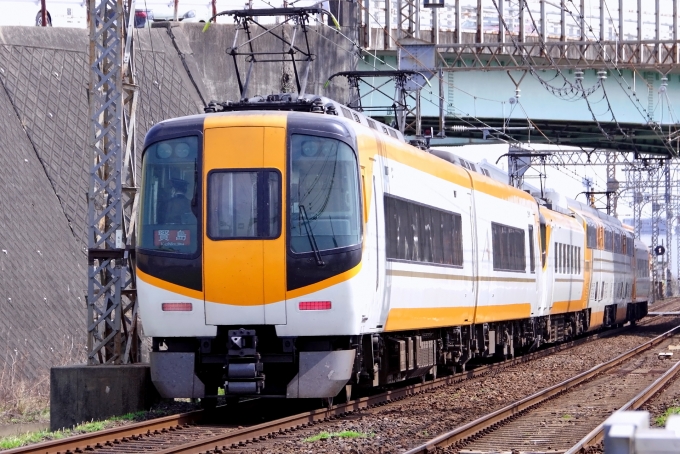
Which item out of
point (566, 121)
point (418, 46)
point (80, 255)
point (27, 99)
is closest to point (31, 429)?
point (80, 255)

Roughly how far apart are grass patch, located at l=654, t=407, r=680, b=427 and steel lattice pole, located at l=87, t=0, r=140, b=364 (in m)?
6.03

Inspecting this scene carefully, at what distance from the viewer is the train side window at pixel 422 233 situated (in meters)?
12.8

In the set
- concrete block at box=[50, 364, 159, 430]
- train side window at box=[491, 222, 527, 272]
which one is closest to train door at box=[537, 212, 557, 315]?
train side window at box=[491, 222, 527, 272]

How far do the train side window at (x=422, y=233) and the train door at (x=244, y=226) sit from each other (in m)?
1.76

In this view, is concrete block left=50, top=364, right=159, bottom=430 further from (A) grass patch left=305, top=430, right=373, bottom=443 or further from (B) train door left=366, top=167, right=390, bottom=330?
(A) grass patch left=305, top=430, right=373, bottom=443

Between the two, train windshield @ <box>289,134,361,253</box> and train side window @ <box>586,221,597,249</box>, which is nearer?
train windshield @ <box>289,134,361,253</box>

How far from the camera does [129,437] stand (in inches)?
387

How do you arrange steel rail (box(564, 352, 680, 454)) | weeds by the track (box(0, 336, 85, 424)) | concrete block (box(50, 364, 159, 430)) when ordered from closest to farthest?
steel rail (box(564, 352, 680, 454)) → concrete block (box(50, 364, 159, 430)) → weeds by the track (box(0, 336, 85, 424))

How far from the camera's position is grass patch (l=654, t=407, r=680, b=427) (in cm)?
1065

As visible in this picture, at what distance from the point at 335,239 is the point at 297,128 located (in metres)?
1.19

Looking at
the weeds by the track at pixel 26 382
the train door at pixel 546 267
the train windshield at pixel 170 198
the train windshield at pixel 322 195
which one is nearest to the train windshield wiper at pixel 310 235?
the train windshield at pixel 322 195

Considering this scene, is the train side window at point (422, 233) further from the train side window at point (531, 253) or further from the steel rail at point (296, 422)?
the train side window at point (531, 253)

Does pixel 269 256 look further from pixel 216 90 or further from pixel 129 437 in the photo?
pixel 216 90

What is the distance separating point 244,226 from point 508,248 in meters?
9.21
